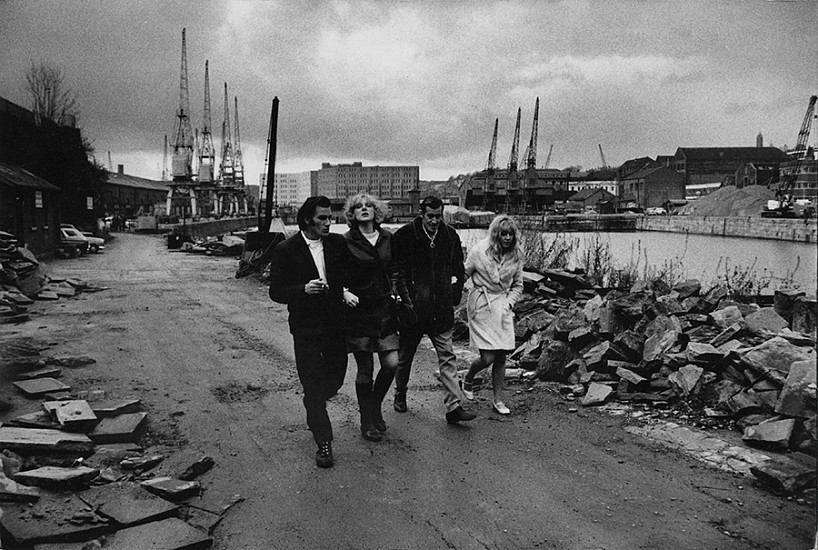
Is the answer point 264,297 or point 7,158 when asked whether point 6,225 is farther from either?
point 264,297

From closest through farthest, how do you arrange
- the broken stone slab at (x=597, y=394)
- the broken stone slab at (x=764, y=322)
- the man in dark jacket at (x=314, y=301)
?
the man in dark jacket at (x=314, y=301)
the broken stone slab at (x=597, y=394)
the broken stone slab at (x=764, y=322)

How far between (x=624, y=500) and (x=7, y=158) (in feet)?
91.0

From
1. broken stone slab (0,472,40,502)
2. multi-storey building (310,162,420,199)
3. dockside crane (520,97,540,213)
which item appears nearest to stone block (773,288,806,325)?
multi-storey building (310,162,420,199)

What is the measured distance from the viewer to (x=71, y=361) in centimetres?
779

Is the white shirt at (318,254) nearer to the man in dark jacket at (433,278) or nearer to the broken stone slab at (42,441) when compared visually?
the man in dark jacket at (433,278)

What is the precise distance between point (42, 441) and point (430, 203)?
11.7 feet

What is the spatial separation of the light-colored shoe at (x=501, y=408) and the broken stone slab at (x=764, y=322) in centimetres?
293

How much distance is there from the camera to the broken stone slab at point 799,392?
472 cm

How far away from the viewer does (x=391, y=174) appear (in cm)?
900

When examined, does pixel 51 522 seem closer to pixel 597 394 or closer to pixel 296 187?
pixel 597 394

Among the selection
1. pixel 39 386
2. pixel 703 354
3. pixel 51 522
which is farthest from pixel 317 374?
pixel 703 354

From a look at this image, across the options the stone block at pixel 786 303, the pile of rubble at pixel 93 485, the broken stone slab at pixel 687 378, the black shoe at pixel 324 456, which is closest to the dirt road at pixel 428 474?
the black shoe at pixel 324 456

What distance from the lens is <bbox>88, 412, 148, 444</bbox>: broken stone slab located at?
486 cm

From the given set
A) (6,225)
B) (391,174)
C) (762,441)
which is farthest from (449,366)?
(6,225)
